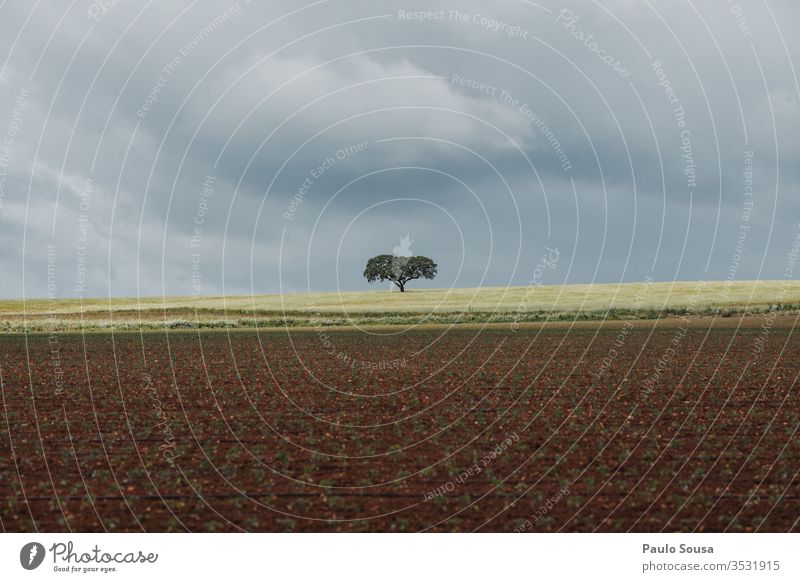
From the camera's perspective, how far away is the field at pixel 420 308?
85.4 metres

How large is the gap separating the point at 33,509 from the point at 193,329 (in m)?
65.8

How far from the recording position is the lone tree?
15612 centimetres

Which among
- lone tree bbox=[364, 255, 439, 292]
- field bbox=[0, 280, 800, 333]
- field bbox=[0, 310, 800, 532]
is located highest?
lone tree bbox=[364, 255, 439, 292]

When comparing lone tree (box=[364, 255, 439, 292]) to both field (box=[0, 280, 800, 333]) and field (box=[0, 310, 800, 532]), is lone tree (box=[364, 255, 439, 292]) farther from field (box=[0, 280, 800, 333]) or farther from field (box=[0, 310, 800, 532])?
field (box=[0, 310, 800, 532])

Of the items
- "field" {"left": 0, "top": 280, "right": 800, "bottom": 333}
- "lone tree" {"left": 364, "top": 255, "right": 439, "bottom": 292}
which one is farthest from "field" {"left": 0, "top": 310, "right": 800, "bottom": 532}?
"lone tree" {"left": 364, "top": 255, "right": 439, "bottom": 292}

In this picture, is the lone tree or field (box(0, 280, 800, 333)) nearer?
field (box(0, 280, 800, 333))

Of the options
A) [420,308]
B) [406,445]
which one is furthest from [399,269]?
[406,445]

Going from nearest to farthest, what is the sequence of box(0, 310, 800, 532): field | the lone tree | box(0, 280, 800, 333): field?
box(0, 310, 800, 532): field, box(0, 280, 800, 333): field, the lone tree

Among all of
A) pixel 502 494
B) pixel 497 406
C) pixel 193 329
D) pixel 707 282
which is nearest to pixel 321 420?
pixel 497 406

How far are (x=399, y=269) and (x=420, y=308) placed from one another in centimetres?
6160

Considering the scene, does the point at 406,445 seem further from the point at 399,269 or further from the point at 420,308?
the point at 399,269

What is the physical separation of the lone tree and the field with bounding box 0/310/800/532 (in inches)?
4549

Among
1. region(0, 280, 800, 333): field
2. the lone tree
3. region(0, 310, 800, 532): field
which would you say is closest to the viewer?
region(0, 310, 800, 532): field

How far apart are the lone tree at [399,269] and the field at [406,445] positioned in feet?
379
